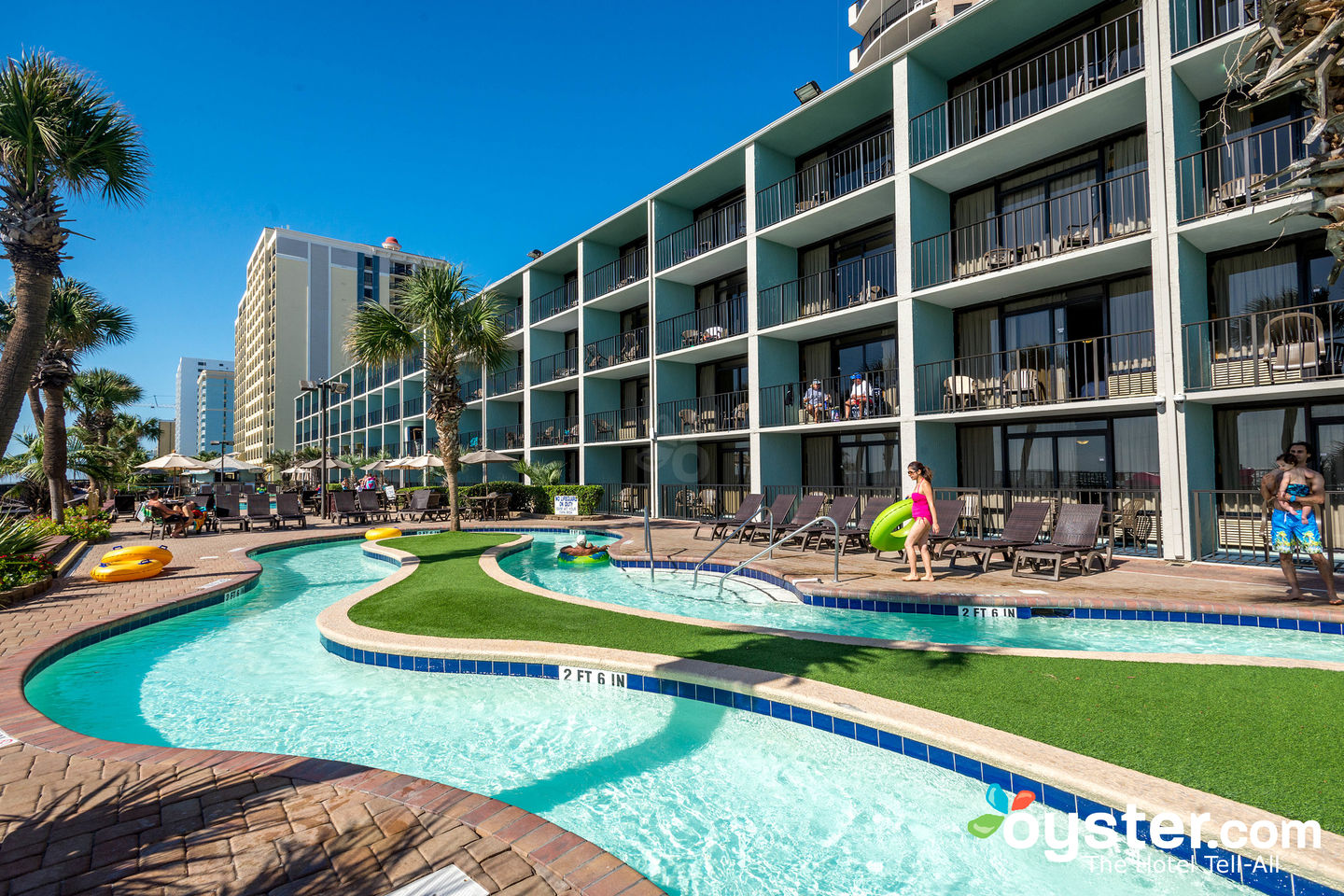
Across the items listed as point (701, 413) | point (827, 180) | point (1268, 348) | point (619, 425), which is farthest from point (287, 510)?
point (1268, 348)

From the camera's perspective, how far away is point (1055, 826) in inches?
118

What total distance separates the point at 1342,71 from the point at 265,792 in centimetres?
741

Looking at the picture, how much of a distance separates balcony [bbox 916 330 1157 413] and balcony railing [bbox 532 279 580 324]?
16310mm

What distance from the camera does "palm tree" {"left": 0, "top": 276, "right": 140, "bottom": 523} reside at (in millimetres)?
15930

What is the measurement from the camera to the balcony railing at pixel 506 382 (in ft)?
91.7

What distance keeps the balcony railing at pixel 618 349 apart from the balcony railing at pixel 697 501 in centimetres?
466

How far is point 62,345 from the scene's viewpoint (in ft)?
59.9

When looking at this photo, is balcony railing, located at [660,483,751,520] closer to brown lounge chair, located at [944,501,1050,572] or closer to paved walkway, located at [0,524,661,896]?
brown lounge chair, located at [944,501,1050,572]

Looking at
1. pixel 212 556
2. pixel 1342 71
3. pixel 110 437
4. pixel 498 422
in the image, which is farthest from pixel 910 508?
pixel 110 437

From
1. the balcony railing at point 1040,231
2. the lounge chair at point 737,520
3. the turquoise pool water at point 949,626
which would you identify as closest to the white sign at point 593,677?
the turquoise pool water at point 949,626

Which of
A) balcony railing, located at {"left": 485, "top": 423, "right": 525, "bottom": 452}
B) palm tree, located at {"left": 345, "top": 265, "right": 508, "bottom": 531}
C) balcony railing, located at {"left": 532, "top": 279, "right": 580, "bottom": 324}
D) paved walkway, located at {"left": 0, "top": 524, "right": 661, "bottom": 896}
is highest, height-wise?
balcony railing, located at {"left": 532, "top": 279, "right": 580, "bottom": 324}

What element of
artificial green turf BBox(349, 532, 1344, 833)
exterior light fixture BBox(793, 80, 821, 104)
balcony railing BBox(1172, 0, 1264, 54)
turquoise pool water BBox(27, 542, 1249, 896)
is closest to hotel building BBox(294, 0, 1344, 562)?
balcony railing BBox(1172, 0, 1264, 54)

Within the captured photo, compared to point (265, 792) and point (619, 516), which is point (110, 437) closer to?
point (619, 516)

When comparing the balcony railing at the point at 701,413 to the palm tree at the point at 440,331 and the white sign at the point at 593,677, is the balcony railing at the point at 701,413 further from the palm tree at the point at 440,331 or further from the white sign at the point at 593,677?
the white sign at the point at 593,677
